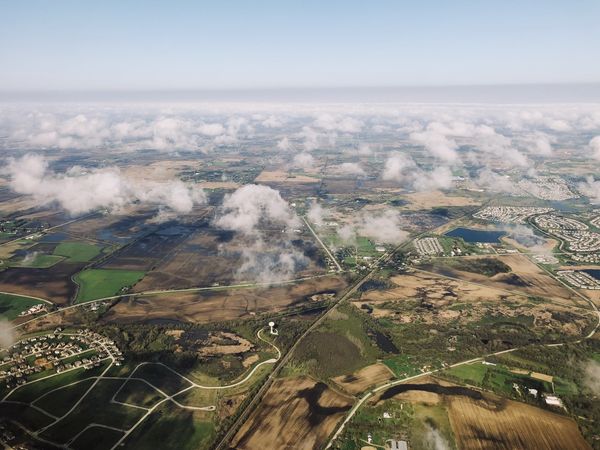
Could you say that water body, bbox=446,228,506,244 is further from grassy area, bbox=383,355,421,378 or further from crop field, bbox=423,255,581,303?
grassy area, bbox=383,355,421,378

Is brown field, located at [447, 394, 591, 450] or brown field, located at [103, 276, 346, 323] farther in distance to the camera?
brown field, located at [103, 276, 346, 323]

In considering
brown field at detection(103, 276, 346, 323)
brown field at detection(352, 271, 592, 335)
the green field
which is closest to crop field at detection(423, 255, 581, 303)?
brown field at detection(352, 271, 592, 335)

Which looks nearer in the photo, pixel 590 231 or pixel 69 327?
pixel 69 327

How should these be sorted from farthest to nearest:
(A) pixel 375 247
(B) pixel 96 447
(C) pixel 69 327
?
(A) pixel 375 247 → (C) pixel 69 327 → (B) pixel 96 447

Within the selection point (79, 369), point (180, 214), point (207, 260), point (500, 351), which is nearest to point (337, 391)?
point (500, 351)

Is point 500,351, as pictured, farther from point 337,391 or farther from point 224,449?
point 224,449

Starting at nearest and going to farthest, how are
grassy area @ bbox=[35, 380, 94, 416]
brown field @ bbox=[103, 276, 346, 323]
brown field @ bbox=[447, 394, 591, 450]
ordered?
brown field @ bbox=[447, 394, 591, 450] → grassy area @ bbox=[35, 380, 94, 416] → brown field @ bbox=[103, 276, 346, 323]

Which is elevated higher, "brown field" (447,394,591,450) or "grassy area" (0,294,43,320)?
"brown field" (447,394,591,450)

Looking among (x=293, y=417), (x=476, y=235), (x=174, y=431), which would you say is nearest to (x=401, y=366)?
(x=293, y=417)
